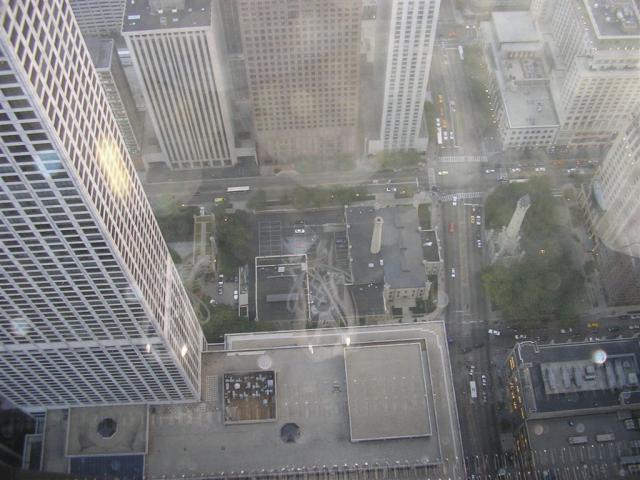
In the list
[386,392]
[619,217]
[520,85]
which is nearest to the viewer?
[386,392]

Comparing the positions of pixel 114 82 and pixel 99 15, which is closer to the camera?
pixel 114 82

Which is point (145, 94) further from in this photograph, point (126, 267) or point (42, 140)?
point (42, 140)

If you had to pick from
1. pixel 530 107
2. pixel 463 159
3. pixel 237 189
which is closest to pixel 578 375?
pixel 463 159

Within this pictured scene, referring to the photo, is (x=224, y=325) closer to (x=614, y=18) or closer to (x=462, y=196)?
(x=462, y=196)

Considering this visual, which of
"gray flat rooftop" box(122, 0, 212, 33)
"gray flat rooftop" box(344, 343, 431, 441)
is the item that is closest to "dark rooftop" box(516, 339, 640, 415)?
"gray flat rooftop" box(344, 343, 431, 441)

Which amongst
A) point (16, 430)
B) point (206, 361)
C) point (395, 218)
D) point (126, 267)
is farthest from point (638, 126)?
point (16, 430)

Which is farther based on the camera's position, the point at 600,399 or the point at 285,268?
the point at 285,268

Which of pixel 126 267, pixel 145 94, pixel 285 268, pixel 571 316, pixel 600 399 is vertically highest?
pixel 145 94
